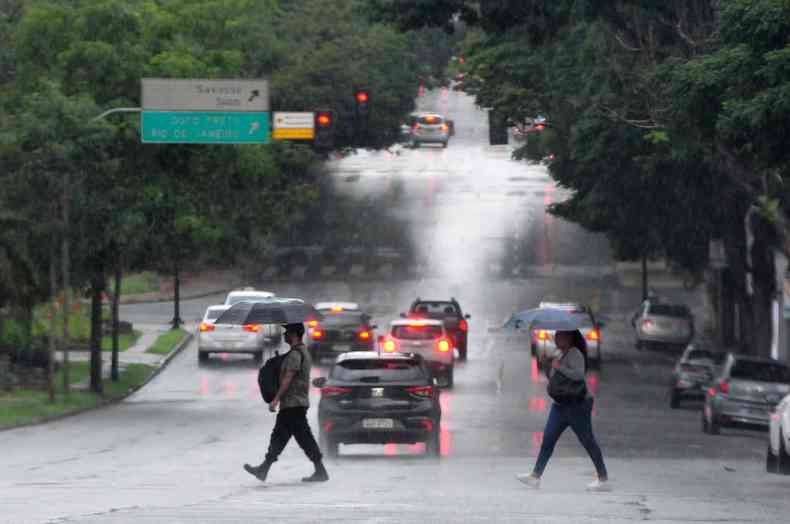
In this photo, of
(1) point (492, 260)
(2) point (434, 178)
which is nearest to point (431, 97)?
(2) point (434, 178)

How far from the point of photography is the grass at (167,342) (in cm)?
5081

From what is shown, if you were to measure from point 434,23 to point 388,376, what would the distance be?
983 cm

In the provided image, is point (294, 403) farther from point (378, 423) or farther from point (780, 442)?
point (780, 442)

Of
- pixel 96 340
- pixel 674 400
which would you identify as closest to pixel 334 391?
pixel 674 400

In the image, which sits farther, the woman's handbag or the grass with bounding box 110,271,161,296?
the grass with bounding box 110,271,161,296

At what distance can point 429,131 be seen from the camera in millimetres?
105875

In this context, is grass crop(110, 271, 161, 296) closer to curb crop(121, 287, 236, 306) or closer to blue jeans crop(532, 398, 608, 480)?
curb crop(121, 287, 236, 306)

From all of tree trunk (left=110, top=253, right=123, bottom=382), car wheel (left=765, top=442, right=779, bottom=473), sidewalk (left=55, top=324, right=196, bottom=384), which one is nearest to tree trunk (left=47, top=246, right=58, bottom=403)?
tree trunk (left=110, top=253, right=123, bottom=382)

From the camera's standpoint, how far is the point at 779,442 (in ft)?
68.6

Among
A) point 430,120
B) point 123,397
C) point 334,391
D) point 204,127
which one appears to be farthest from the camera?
point 430,120

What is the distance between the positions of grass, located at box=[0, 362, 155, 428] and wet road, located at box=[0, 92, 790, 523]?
60 cm

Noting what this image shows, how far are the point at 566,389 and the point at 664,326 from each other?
3864 centimetres

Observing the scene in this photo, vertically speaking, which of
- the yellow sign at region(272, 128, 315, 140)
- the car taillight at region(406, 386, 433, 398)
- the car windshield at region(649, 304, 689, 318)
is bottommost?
the car windshield at region(649, 304, 689, 318)

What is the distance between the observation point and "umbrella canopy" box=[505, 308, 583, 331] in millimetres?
17641
